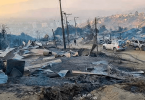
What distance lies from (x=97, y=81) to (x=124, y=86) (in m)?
1.83

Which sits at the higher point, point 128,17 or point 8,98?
point 128,17

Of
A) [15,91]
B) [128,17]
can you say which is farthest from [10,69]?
[128,17]

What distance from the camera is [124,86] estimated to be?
631 cm

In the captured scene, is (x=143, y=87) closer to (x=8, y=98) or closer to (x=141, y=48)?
(x=8, y=98)

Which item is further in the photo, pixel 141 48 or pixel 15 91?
pixel 141 48

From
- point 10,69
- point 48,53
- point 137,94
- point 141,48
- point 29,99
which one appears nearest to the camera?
point 137,94

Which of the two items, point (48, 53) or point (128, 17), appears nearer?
point (48, 53)

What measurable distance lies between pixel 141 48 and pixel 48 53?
11.9m

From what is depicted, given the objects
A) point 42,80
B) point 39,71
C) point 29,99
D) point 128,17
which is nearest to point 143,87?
point 29,99

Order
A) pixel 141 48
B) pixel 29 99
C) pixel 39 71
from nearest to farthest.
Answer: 1. pixel 29 99
2. pixel 39 71
3. pixel 141 48

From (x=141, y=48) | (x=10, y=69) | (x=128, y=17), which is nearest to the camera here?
(x=10, y=69)

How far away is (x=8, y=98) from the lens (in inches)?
240

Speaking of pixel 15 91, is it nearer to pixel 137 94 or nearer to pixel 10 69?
pixel 10 69

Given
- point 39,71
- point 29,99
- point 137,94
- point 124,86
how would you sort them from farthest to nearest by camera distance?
point 39,71
point 124,86
point 29,99
point 137,94
